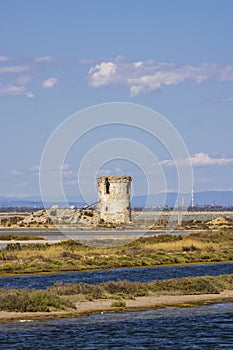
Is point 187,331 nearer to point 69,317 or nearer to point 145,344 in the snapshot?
point 145,344

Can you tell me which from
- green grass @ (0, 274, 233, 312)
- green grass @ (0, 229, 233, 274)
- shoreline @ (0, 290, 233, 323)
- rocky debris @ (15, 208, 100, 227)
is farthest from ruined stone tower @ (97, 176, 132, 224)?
shoreline @ (0, 290, 233, 323)

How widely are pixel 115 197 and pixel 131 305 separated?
69363 millimetres

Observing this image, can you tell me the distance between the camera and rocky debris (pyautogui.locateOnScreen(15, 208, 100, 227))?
100 meters

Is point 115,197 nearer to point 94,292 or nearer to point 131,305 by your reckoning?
point 94,292

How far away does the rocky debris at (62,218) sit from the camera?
3949 inches

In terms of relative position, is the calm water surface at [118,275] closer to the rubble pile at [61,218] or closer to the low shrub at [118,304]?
the low shrub at [118,304]

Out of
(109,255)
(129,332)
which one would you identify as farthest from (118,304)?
(109,255)

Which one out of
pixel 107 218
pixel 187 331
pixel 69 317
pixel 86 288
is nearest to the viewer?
pixel 187 331

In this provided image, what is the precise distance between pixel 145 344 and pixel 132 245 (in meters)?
37.3

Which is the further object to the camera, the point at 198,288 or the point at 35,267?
the point at 35,267

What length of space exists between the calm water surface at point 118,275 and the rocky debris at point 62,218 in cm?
5589

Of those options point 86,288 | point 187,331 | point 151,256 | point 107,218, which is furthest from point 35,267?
point 107,218

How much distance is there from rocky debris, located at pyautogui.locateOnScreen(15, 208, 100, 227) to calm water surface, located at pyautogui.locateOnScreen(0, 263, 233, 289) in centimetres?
5589

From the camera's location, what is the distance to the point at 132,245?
188 feet
